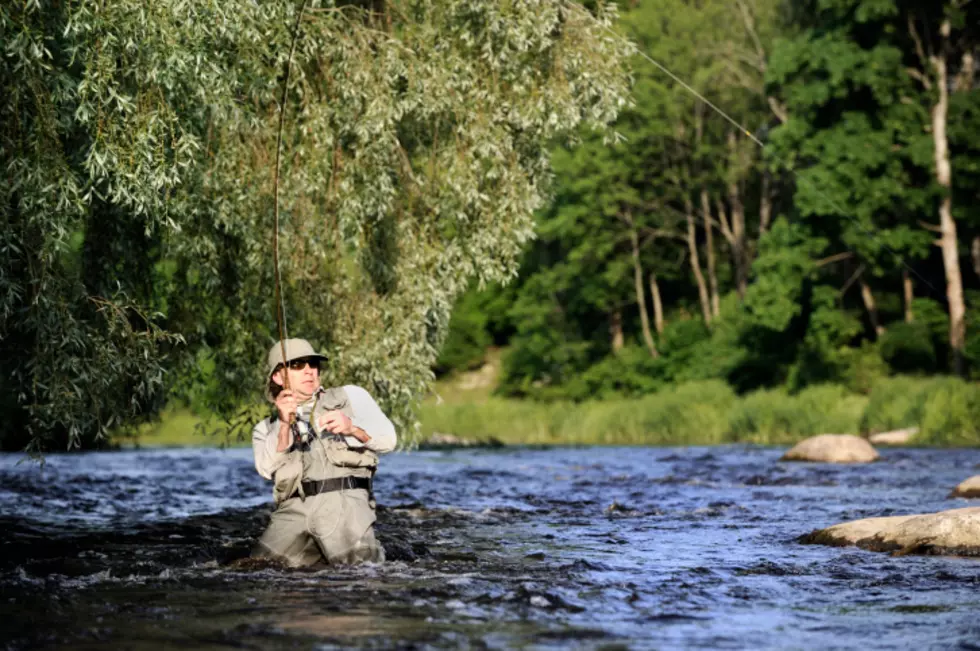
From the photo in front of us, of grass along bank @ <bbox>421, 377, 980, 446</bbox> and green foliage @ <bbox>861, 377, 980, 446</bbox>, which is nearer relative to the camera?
green foliage @ <bbox>861, 377, 980, 446</bbox>

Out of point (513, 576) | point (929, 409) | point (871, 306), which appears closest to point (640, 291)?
point (871, 306)

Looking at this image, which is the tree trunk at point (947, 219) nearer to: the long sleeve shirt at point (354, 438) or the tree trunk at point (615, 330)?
the tree trunk at point (615, 330)

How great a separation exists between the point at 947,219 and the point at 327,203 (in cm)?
2612

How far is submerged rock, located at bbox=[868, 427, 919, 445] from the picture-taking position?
29.7 meters

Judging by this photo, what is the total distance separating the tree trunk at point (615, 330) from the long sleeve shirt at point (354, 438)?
49.3 metres

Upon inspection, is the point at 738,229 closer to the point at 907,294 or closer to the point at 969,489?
the point at 907,294

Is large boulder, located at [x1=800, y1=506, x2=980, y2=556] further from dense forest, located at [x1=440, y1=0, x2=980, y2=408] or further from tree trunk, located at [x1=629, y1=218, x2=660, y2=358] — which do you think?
tree trunk, located at [x1=629, y1=218, x2=660, y2=358]

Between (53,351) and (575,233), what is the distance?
140 ft

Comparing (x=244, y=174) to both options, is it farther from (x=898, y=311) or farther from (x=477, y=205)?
(x=898, y=311)

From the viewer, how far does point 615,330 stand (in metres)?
59.1

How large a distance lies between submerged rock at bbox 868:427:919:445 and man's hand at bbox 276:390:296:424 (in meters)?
22.6

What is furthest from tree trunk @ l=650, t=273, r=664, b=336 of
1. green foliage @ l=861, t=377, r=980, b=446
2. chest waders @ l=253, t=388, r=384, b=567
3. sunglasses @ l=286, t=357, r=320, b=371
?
sunglasses @ l=286, t=357, r=320, b=371

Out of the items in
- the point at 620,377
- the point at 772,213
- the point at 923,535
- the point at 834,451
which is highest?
the point at 772,213

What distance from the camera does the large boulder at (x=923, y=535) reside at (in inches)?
436
